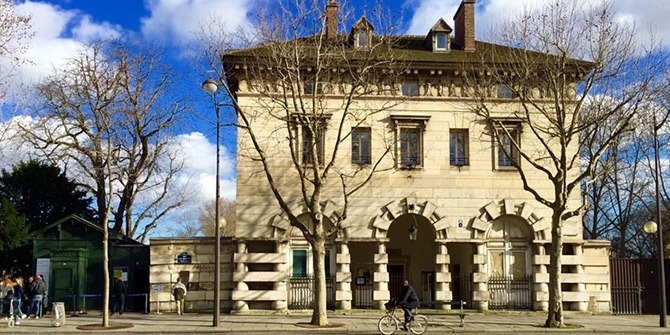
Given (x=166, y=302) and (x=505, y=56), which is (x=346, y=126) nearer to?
(x=505, y=56)

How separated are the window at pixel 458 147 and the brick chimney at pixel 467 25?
4.30 metres

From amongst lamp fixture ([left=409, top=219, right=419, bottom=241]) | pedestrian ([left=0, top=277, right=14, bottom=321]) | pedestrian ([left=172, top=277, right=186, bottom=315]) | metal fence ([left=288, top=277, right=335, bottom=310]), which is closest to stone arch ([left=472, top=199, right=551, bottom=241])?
lamp fixture ([left=409, top=219, right=419, bottom=241])

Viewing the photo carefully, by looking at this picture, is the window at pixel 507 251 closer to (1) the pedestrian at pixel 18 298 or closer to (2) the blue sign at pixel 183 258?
(2) the blue sign at pixel 183 258

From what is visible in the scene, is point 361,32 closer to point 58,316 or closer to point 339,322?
point 339,322

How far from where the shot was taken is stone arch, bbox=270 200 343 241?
2916 centimetres

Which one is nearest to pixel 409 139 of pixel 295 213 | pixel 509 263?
pixel 295 213

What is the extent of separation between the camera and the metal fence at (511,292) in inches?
1168

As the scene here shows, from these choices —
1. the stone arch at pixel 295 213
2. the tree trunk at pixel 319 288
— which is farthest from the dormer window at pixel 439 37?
the tree trunk at pixel 319 288

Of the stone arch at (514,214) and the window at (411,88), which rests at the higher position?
the window at (411,88)

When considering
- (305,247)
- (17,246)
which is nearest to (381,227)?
(305,247)

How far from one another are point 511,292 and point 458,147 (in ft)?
21.7

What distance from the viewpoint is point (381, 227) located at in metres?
29.5

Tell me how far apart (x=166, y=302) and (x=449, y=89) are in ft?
Result: 49.2

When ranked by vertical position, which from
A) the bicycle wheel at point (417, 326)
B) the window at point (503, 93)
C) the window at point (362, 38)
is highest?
the window at point (362, 38)
